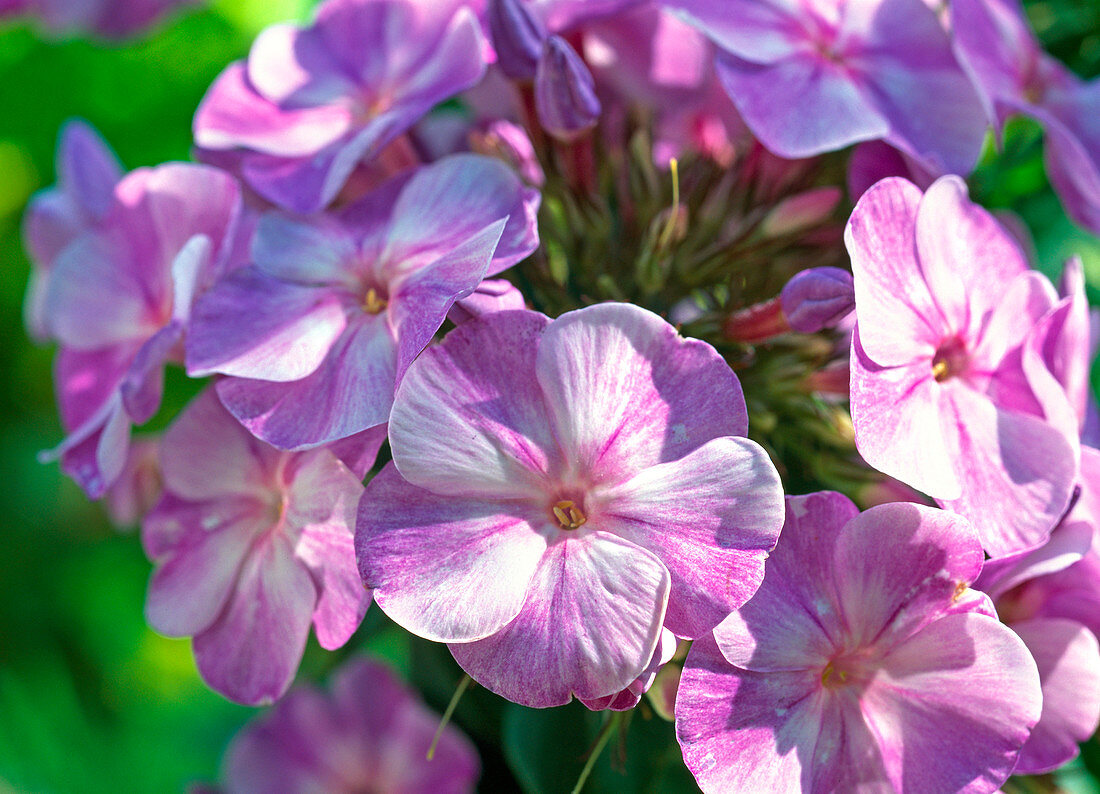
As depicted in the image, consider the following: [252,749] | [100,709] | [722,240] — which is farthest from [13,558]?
[722,240]

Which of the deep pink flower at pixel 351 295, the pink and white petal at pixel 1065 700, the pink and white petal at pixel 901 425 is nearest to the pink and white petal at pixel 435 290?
the deep pink flower at pixel 351 295

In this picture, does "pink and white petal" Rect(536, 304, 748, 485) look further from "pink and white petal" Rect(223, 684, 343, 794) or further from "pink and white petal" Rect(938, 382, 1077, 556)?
"pink and white petal" Rect(223, 684, 343, 794)

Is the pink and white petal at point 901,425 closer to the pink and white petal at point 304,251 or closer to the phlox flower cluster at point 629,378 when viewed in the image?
the phlox flower cluster at point 629,378

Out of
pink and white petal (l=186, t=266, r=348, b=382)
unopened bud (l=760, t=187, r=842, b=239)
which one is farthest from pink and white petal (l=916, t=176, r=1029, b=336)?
pink and white petal (l=186, t=266, r=348, b=382)

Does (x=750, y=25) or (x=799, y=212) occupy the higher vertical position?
(x=750, y=25)

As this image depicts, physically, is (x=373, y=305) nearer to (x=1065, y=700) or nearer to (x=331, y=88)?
(x=331, y=88)

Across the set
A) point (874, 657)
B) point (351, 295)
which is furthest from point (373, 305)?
point (874, 657)
